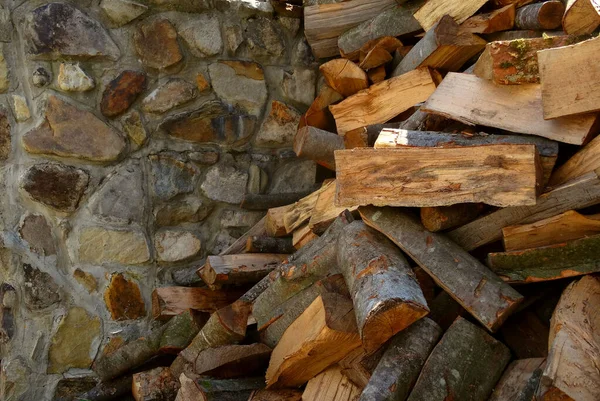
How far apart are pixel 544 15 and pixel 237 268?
63.4 inches

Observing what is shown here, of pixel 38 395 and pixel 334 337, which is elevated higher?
pixel 334 337

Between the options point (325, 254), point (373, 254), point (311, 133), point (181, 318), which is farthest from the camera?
point (311, 133)

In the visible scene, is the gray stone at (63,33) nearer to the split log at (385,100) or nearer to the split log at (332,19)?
the split log at (332,19)

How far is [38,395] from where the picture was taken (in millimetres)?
3043

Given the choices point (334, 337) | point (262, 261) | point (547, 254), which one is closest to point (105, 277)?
point (262, 261)

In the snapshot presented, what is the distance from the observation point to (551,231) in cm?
207

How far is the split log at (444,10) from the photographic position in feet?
9.46

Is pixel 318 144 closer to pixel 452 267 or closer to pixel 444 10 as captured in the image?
pixel 444 10

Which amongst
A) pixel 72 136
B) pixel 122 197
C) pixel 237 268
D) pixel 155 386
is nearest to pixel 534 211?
pixel 237 268

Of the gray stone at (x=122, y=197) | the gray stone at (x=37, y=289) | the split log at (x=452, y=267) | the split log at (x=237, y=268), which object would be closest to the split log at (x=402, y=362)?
the split log at (x=452, y=267)

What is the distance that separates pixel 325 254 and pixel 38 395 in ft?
4.94

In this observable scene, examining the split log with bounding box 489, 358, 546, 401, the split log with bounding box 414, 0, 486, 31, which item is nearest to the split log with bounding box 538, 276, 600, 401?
the split log with bounding box 489, 358, 546, 401

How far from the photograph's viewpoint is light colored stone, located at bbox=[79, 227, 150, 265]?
315 centimetres

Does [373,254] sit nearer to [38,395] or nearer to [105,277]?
[105,277]
